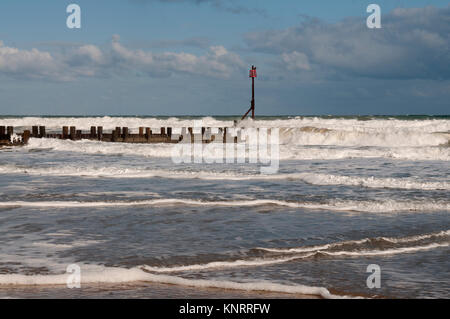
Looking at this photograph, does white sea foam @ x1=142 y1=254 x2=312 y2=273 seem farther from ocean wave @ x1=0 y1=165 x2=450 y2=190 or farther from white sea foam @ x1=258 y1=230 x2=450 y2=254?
ocean wave @ x1=0 y1=165 x2=450 y2=190

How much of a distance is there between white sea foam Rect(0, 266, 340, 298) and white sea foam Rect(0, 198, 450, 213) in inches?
181

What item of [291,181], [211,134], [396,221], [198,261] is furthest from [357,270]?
[211,134]

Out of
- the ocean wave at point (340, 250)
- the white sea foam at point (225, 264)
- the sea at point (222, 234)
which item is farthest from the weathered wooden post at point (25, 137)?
the white sea foam at point (225, 264)

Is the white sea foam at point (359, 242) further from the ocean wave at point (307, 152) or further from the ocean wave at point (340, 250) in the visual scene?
the ocean wave at point (307, 152)

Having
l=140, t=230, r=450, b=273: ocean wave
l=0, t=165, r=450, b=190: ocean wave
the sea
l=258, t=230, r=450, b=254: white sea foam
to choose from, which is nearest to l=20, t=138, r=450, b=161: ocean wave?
the sea

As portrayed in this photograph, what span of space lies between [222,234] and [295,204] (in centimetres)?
288

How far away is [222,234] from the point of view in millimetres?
7383

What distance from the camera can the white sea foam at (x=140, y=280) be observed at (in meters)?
4.90

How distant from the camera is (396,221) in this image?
8.35 metres

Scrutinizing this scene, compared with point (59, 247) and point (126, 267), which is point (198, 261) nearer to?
point (126, 267)

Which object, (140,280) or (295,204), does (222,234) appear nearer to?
(140,280)

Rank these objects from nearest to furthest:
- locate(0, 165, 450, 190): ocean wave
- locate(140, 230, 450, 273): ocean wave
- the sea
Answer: the sea < locate(140, 230, 450, 273): ocean wave < locate(0, 165, 450, 190): ocean wave

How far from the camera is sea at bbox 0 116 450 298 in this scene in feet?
16.7

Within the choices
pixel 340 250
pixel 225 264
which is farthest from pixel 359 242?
pixel 225 264
